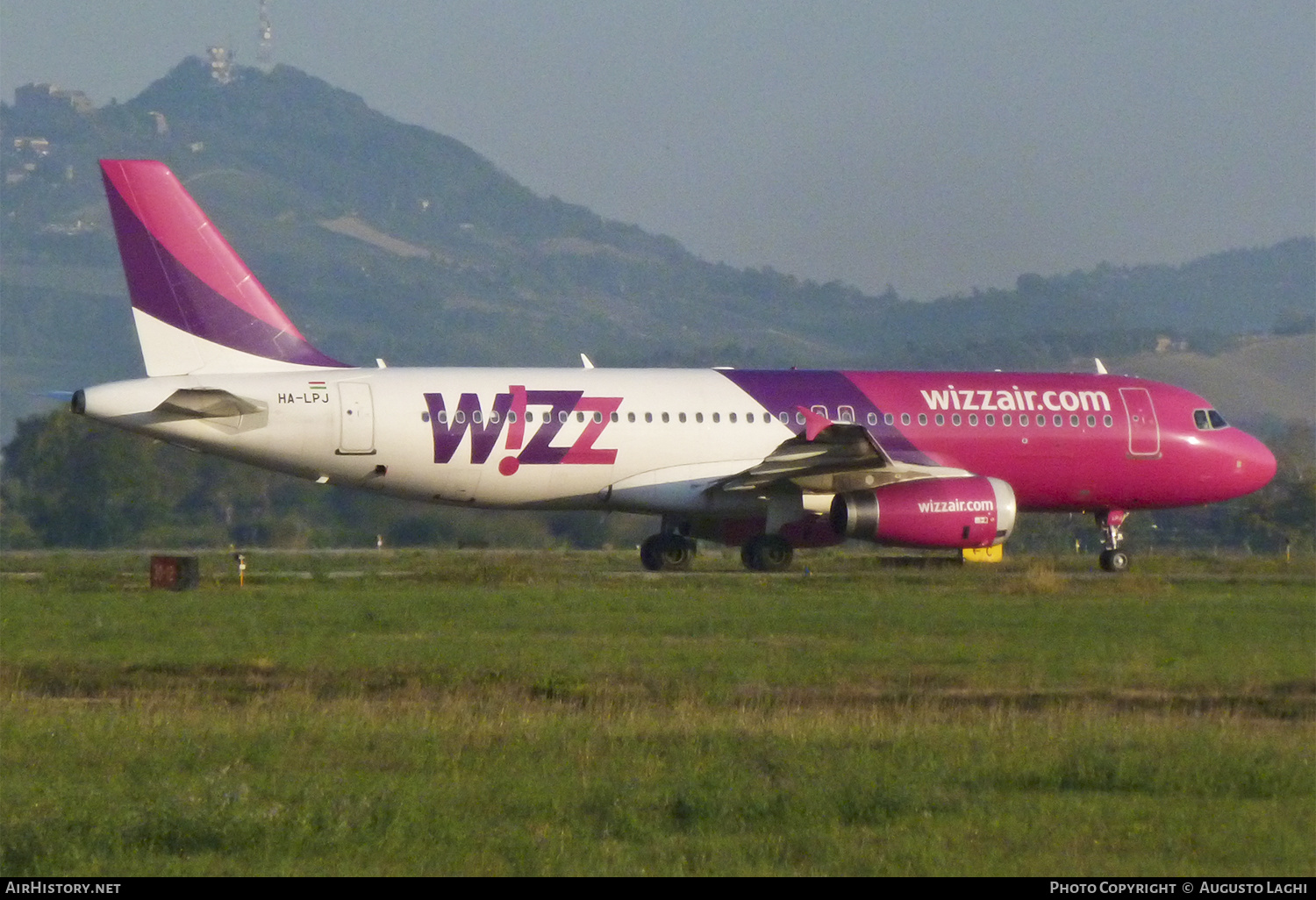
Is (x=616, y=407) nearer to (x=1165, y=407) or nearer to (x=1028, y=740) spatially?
(x=1165, y=407)

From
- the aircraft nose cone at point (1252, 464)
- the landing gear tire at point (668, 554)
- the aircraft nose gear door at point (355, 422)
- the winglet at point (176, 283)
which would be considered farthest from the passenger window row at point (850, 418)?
the winglet at point (176, 283)

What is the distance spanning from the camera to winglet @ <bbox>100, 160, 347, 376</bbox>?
2798 centimetres

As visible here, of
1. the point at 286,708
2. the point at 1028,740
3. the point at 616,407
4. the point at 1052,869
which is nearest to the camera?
the point at 1052,869

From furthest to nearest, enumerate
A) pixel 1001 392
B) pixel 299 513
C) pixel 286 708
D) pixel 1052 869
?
pixel 299 513 < pixel 1001 392 < pixel 286 708 < pixel 1052 869

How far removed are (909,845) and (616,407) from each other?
20552mm

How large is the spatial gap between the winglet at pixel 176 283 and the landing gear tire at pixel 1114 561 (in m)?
14.5

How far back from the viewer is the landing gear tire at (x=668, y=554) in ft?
→ 103

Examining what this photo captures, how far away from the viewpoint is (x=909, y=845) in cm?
917

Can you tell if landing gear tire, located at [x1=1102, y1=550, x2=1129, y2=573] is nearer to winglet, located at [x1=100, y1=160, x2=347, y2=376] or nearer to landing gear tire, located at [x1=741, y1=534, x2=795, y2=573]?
landing gear tire, located at [x1=741, y1=534, x2=795, y2=573]

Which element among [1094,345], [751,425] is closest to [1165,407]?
[751,425]

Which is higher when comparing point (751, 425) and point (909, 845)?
point (751, 425)

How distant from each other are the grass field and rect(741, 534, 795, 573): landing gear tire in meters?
5.93

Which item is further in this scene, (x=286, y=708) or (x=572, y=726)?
(x=286, y=708)

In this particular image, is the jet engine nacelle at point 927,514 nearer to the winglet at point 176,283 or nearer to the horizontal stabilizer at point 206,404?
the horizontal stabilizer at point 206,404
